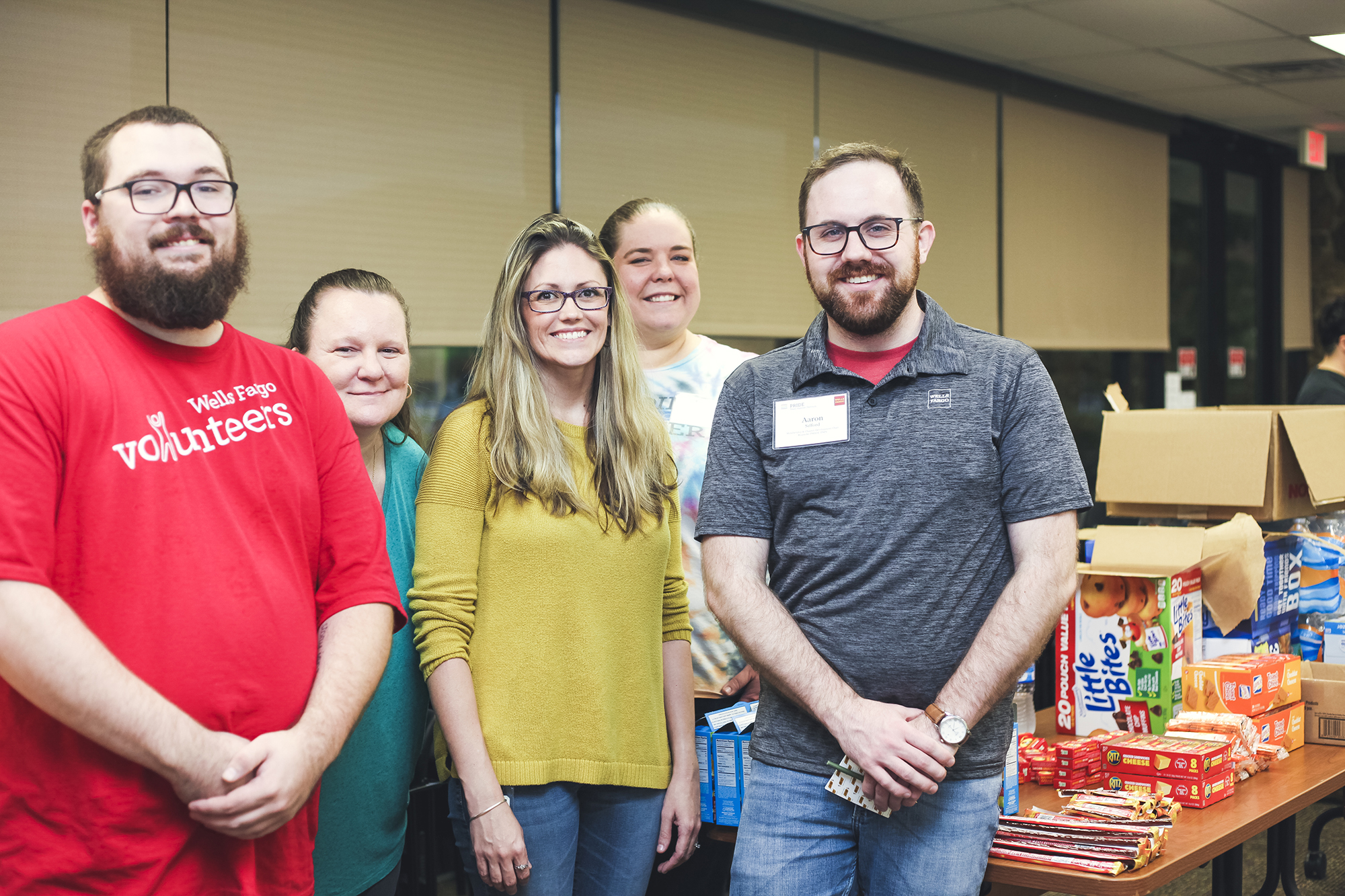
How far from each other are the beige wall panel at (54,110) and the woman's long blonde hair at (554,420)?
141cm

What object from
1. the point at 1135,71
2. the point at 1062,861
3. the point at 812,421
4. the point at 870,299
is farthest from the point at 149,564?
the point at 1135,71

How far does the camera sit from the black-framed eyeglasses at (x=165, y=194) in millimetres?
1239

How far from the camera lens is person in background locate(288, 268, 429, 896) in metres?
1.58

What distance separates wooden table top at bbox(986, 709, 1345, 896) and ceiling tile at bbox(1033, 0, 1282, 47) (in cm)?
322

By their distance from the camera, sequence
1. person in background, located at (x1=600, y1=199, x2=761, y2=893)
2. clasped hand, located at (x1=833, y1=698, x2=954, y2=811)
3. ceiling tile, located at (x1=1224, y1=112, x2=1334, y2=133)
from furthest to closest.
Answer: ceiling tile, located at (x1=1224, y1=112, x2=1334, y2=133) < person in background, located at (x1=600, y1=199, x2=761, y2=893) < clasped hand, located at (x1=833, y1=698, x2=954, y2=811)

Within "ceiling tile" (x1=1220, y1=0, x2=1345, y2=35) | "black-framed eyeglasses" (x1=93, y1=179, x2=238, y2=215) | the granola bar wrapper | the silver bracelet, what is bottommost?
the granola bar wrapper

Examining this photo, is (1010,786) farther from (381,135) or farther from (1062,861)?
(381,135)

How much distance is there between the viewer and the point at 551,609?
163 cm

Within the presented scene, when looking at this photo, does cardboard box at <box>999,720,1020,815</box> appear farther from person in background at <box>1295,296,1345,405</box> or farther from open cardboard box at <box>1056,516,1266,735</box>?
person in background at <box>1295,296,1345,405</box>

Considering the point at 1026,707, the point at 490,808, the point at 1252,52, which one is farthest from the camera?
the point at 1252,52

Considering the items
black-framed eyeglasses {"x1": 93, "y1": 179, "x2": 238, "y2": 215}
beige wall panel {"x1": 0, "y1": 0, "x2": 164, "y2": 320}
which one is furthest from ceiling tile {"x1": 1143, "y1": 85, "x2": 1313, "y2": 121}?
black-framed eyeglasses {"x1": 93, "y1": 179, "x2": 238, "y2": 215}

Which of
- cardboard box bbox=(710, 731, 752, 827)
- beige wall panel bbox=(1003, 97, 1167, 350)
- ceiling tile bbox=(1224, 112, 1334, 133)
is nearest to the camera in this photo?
cardboard box bbox=(710, 731, 752, 827)

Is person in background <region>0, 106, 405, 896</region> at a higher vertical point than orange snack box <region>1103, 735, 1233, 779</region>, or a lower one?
higher

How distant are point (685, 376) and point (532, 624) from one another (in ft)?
2.60
